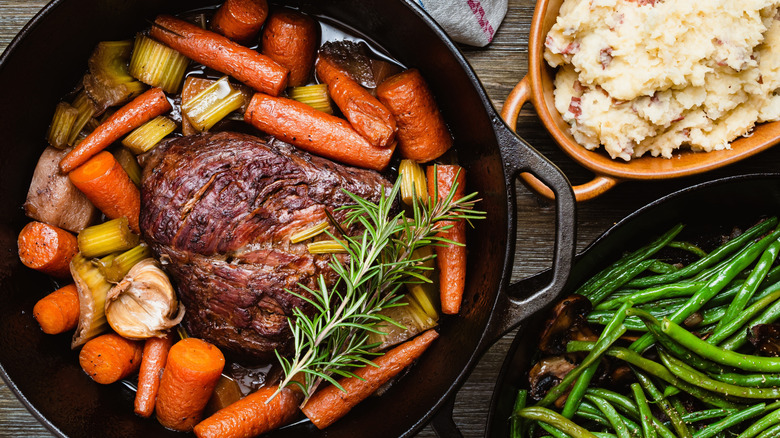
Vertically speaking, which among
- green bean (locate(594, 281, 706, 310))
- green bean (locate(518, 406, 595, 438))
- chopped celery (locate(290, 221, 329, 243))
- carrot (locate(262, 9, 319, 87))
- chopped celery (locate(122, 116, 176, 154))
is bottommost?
green bean (locate(518, 406, 595, 438))

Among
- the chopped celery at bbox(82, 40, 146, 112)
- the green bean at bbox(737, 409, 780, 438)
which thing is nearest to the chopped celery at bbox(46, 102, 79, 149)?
the chopped celery at bbox(82, 40, 146, 112)

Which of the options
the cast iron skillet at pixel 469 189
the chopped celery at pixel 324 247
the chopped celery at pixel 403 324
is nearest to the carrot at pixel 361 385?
the chopped celery at pixel 403 324

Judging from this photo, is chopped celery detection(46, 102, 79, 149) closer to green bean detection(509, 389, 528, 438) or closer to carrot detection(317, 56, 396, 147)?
carrot detection(317, 56, 396, 147)

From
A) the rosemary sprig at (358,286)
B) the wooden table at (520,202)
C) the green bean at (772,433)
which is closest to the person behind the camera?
the rosemary sprig at (358,286)

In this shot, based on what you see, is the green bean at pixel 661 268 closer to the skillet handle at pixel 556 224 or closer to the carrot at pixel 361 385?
the skillet handle at pixel 556 224

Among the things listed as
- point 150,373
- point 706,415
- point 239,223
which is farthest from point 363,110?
point 706,415

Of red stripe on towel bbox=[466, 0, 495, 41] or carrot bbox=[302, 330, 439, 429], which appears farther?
red stripe on towel bbox=[466, 0, 495, 41]
